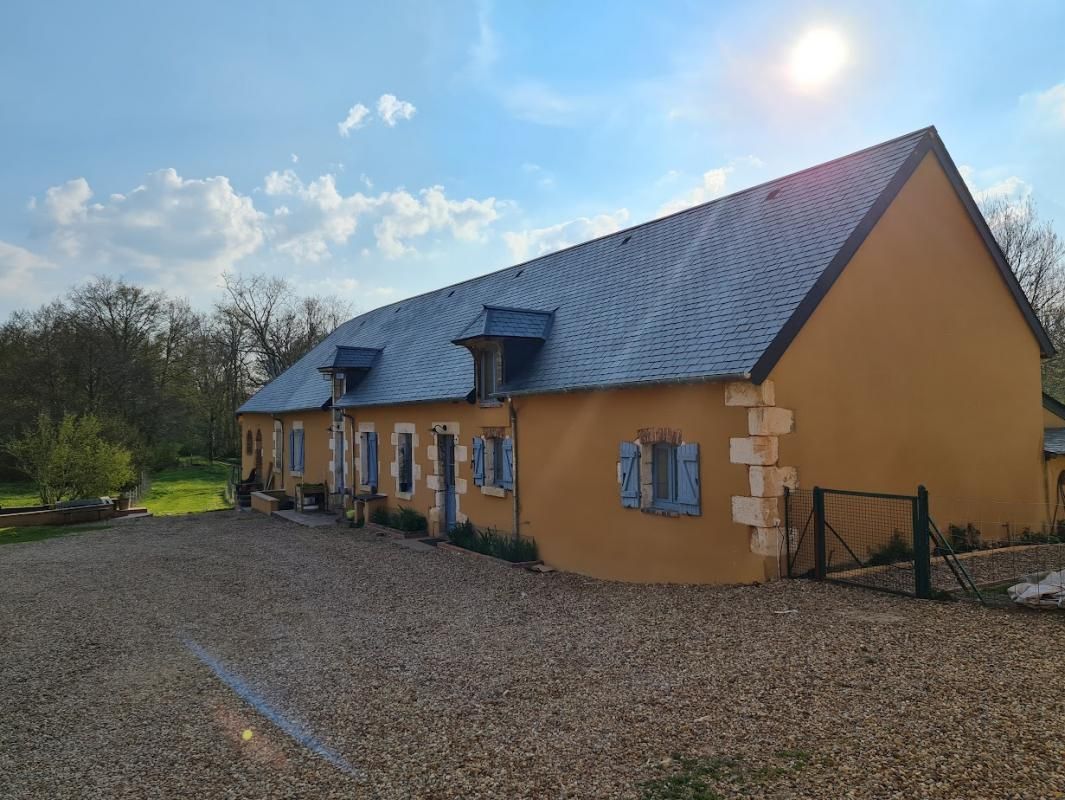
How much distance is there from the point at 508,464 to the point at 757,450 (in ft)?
17.2

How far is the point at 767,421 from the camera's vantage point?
7.96 m

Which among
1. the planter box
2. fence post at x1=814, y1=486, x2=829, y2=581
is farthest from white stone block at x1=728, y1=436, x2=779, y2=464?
the planter box

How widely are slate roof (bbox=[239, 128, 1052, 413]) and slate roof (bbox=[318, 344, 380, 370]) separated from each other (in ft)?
7.03

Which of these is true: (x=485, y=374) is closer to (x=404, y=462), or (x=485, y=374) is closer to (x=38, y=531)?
(x=404, y=462)

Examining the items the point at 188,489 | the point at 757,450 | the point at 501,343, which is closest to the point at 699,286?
the point at 757,450

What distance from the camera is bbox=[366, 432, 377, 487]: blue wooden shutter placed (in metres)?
17.1

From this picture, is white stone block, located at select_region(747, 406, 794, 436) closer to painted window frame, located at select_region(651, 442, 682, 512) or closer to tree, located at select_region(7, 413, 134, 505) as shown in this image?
painted window frame, located at select_region(651, 442, 682, 512)

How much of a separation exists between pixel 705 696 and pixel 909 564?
516 centimetres

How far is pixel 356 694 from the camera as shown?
17.3 ft

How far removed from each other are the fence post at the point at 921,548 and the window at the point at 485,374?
294 inches

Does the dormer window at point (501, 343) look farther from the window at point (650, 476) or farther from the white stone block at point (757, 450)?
the white stone block at point (757, 450)

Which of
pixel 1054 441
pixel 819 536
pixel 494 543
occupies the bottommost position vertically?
pixel 494 543

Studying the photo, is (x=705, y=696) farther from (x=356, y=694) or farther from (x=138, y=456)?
(x=138, y=456)

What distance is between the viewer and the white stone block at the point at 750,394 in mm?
7934
